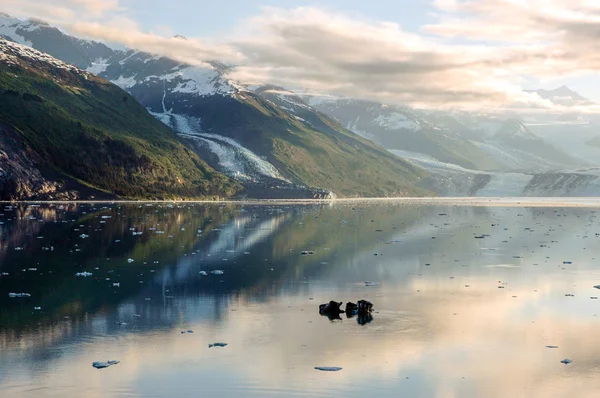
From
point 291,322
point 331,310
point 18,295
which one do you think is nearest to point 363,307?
point 331,310

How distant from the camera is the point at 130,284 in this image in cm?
4356

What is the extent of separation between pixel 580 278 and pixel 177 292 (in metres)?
25.9

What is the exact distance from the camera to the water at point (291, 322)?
79.2 feet

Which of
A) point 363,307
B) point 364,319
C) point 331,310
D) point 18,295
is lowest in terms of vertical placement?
point 364,319

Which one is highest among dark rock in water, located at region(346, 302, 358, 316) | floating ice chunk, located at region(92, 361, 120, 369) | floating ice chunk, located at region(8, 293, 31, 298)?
floating ice chunk, located at region(8, 293, 31, 298)

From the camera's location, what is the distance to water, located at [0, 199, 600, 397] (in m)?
24.1

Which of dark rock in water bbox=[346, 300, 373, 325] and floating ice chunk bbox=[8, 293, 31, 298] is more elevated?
floating ice chunk bbox=[8, 293, 31, 298]

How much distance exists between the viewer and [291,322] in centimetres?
3312

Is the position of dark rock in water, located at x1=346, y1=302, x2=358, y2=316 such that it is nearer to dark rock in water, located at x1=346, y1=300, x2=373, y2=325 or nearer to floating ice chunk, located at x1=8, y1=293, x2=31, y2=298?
dark rock in water, located at x1=346, y1=300, x2=373, y2=325

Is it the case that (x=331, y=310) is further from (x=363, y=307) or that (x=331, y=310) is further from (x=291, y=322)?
(x=291, y=322)

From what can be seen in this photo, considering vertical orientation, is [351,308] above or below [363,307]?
below

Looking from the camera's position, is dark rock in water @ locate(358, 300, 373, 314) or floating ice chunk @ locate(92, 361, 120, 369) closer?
floating ice chunk @ locate(92, 361, 120, 369)

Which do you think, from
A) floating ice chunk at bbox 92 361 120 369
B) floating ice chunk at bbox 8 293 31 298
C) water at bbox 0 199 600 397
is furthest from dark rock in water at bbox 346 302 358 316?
floating ice chunk at bbox 8 293 31 298

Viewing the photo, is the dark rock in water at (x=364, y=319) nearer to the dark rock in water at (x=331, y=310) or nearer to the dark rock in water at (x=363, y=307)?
the dark rock in water at (x=363, y=307)
